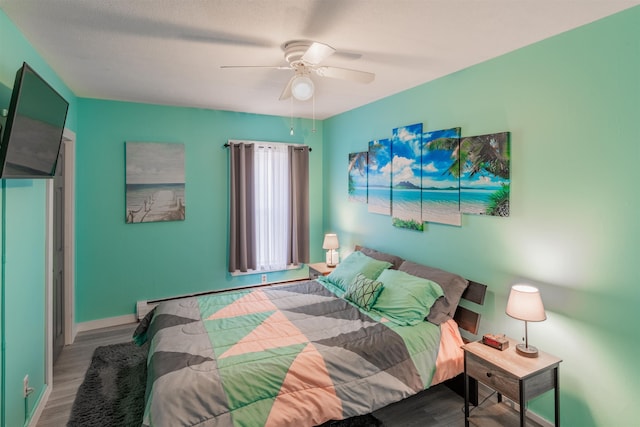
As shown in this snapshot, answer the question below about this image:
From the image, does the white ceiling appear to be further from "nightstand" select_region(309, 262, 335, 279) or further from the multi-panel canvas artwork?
"nightstand" select_region(309, 262, 335, 279)

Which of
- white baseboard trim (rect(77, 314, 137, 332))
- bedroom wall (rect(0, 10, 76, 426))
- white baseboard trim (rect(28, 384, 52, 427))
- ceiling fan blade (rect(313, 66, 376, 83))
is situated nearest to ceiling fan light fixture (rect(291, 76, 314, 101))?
ceiling fan blade (rect(313, 66, 376, 83))

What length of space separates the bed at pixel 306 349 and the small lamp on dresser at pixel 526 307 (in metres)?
0.51

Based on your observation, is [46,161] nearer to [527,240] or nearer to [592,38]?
[527,240]

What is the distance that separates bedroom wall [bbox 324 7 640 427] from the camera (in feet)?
6.22

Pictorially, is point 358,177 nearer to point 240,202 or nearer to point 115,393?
point 240,202

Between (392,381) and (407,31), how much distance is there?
7.33 feet

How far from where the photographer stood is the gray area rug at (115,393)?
2357mm

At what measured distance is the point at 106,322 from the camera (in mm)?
3924

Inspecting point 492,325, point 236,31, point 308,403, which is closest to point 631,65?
point 492,325

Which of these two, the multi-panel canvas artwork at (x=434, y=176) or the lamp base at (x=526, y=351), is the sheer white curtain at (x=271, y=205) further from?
the lamp base at (x=526, y=351)

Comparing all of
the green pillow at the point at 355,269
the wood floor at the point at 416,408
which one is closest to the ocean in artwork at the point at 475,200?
the green pillow at the point at 355,269

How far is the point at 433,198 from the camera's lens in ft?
10.1

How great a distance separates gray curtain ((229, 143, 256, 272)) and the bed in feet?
4.05

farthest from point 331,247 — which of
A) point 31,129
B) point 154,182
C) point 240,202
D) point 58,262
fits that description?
point 31,129
